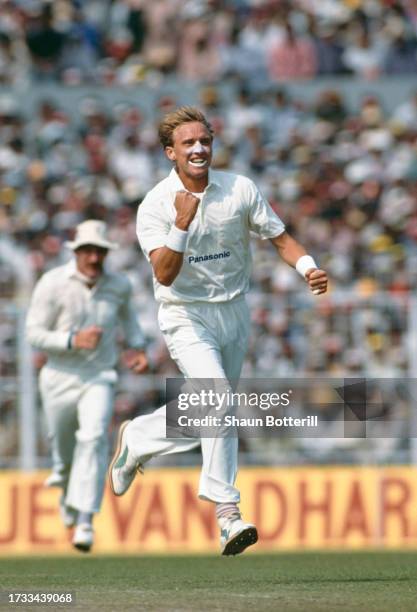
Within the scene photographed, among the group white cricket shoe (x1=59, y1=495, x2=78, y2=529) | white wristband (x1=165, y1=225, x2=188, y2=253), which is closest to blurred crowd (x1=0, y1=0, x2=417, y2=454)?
white cricket shoe (x1=59, y1=495, x2=78, y2=529)

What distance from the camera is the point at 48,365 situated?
13.0 meters

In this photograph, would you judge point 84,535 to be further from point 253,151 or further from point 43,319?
point 253,151

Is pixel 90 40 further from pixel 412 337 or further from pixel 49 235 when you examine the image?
pixel 412 337

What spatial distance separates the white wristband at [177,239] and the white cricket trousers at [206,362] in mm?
631

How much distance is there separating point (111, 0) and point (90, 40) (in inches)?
32.8

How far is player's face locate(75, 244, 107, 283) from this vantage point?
12656 millimetres

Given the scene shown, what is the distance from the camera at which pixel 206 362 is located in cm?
900

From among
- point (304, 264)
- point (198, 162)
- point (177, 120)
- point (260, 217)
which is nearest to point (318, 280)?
point (304, 264)

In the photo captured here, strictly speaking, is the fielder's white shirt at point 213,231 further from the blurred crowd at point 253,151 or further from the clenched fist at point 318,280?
the blurred crowd at point 253,151

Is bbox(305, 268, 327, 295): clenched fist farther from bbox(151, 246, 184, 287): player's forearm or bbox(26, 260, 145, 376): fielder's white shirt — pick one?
bbox(26, 260, 145, 376): fielder's white shirt

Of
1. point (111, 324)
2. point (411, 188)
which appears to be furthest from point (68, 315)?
point (411, 188)

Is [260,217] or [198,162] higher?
[198,162]

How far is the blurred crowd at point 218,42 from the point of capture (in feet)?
72.9

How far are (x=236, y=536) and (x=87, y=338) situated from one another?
12.9ft
